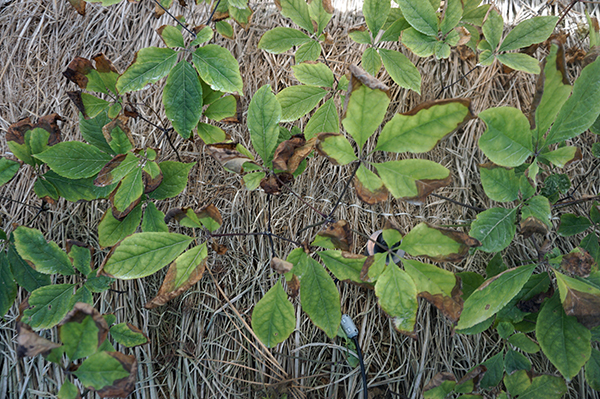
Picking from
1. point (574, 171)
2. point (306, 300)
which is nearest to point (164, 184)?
point (306, 300)

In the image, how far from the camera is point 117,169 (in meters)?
0.83

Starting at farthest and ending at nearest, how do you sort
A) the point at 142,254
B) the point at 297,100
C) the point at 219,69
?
the point at 297,100
the point at 219,69
the point at 142,254

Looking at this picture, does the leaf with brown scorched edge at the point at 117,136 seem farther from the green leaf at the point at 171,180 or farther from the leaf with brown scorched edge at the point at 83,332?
the leaf with brown scorched edge at the point at 83,332

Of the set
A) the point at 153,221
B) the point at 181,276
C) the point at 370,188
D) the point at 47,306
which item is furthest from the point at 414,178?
the point at 47,306

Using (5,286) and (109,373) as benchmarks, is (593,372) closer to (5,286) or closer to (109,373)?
(109,373)

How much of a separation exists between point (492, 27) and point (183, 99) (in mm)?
811

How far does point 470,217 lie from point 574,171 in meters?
0.38

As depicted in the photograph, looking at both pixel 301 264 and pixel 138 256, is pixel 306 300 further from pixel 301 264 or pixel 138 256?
pixel 138 256

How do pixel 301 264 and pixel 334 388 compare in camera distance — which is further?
pixel 334 388

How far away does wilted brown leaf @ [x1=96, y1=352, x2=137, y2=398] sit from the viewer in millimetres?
654

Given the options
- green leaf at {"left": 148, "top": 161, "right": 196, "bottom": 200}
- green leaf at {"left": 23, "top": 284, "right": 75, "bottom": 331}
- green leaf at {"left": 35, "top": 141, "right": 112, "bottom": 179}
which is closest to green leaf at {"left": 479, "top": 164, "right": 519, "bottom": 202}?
green leaf at {"left": 148, "top": 161, "right": 196, "bottom": 200}

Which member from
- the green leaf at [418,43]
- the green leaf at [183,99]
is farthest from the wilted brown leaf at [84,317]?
the green leaf at [418,43]

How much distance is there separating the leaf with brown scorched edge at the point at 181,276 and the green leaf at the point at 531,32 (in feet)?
3.03

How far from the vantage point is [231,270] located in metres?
1.11
